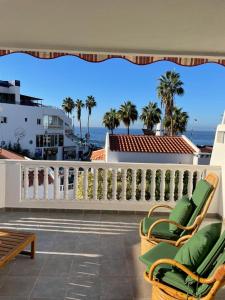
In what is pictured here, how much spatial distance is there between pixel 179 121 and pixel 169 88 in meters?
4.00

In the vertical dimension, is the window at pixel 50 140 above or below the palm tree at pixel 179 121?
below

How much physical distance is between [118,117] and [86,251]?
37.6m

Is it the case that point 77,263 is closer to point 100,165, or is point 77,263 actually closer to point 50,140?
point 100,165

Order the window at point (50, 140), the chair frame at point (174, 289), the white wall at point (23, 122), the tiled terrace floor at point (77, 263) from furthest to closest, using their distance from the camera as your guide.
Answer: the window at point (50, 140) → the white wall at point (23, 122) → the tiled terrace floor at point (77, 263) → the chair frame at point (174, 289)

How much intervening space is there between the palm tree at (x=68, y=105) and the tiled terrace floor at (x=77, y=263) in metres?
57.2

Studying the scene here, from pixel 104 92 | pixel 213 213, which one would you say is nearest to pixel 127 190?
pixel 213 213

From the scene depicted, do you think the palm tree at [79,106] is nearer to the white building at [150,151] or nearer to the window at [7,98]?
the window at [7,98]

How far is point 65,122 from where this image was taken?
54.2 metres

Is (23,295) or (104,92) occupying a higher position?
(104,92)

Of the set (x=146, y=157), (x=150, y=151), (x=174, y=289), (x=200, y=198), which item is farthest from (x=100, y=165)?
(x=150, y=151)

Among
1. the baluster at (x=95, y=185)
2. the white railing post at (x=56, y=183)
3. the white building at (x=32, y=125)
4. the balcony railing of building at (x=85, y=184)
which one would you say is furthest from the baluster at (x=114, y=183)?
the white building at (x=32, y=125)

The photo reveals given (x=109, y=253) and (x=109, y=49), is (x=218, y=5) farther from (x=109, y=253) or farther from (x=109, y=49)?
(x=109, y=253)

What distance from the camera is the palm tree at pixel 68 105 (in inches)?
2436

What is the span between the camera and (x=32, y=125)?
49.1m
